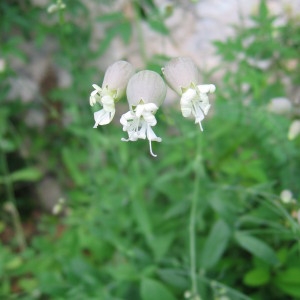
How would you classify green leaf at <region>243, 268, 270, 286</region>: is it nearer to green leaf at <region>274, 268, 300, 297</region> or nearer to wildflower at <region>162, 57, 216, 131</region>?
green leaf at <region>274, 268, 300, 297</region>

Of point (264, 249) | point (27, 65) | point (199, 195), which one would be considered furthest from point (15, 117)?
point (264, 249)

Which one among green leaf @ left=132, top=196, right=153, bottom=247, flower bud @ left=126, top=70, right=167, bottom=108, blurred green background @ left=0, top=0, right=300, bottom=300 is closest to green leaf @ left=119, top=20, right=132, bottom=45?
blurred green background @ left=0, top=0, right=300, bottom=300

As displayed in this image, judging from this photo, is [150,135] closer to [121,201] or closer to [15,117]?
[121,201]

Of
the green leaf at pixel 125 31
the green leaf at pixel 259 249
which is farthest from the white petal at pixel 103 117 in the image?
the green leaf at pixel 125 31

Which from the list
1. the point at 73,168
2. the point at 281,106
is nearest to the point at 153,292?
the point at 281,106

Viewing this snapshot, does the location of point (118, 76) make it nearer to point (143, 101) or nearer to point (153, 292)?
point (143, 101)

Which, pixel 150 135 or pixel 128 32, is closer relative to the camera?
pixel 150 135
